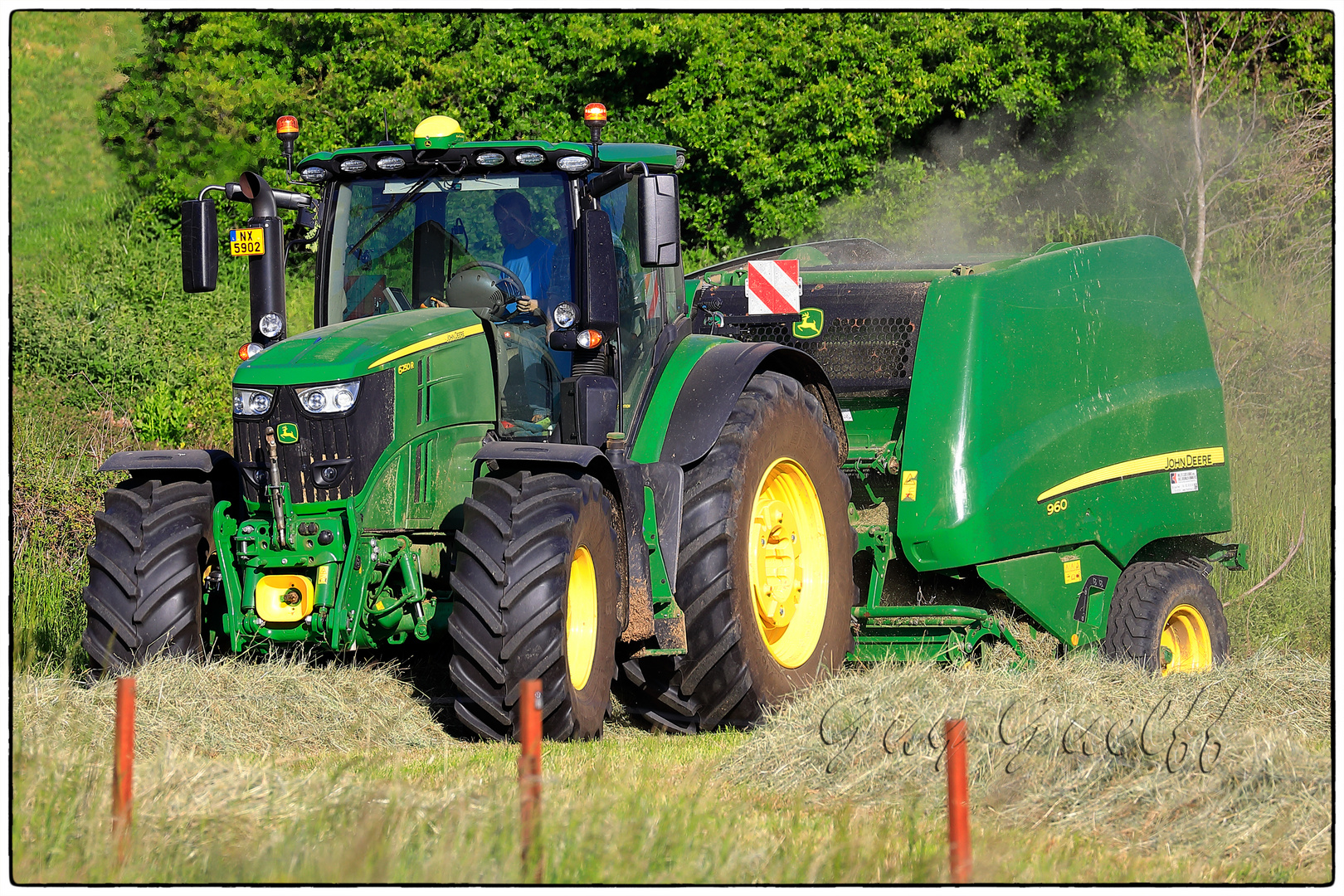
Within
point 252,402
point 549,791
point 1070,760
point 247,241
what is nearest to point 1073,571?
point 1070,760

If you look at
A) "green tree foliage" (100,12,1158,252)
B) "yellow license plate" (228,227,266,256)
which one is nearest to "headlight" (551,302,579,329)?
"yellow license plate" (228,227,266,256)

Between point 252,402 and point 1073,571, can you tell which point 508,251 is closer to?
point 252,402

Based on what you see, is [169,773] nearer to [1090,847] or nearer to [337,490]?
[337,490]

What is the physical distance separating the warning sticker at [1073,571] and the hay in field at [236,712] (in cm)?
375

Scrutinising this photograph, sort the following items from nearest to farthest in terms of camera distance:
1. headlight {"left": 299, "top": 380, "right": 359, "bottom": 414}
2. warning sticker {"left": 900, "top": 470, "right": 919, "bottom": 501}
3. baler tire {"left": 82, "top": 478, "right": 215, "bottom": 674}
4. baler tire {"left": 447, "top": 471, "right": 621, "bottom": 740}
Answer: baler tire {"left": 447, "top": 471, "right": 621, "bottom": 740} → headlight {"left": 299, "top": 380, "right": 359, "bottom": 414} → baler tire {"left": 82, "top": 478, "right": 215, "bottom": 674} → warning sticker {"left": 900, "top": 470, "right": 919, "bottom": 501}

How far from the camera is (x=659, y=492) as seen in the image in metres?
7.37

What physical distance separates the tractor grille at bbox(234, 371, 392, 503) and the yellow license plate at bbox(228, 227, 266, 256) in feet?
4.07

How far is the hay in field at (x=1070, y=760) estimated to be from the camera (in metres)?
5.52

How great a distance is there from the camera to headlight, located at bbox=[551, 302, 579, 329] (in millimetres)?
7284

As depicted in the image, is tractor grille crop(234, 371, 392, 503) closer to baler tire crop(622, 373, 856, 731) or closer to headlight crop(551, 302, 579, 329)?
headlight crop(551, 302, 579, 329)

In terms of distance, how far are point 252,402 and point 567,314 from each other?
1487 millimetres

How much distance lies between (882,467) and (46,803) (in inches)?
197

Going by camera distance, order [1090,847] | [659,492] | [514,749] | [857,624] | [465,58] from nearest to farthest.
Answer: [1090,847]
[514,749]
[659,492]
[857,624]
[465,58]

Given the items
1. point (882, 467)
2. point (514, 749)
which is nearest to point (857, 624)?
point (882, 467)
